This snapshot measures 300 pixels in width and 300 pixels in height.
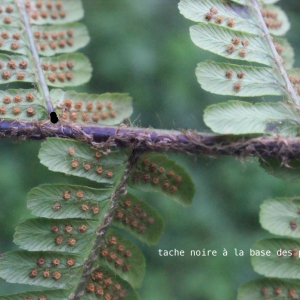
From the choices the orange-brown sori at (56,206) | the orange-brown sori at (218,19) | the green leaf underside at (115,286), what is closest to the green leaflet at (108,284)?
the green leaf underside at (115,286)

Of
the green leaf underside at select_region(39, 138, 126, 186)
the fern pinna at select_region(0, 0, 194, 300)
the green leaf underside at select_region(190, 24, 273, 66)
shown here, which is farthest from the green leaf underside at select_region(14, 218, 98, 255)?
the green leaf underside at select_region(190, 24, 273, 66)

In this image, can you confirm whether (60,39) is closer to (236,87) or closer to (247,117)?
(236,87)

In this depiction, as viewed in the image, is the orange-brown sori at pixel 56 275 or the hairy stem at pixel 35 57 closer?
the orange-brown sori at pixel 56 275

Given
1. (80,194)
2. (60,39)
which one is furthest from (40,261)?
(60,39)

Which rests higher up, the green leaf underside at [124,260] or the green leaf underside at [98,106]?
the green leaf underside at [98,106]

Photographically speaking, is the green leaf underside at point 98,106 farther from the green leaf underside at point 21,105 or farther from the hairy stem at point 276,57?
the hairy stem at point 276,57

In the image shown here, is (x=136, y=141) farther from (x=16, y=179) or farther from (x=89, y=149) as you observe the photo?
(x=16, y=179)

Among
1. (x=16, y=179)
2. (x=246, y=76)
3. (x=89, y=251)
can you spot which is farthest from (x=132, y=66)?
(x=89, y=251)
